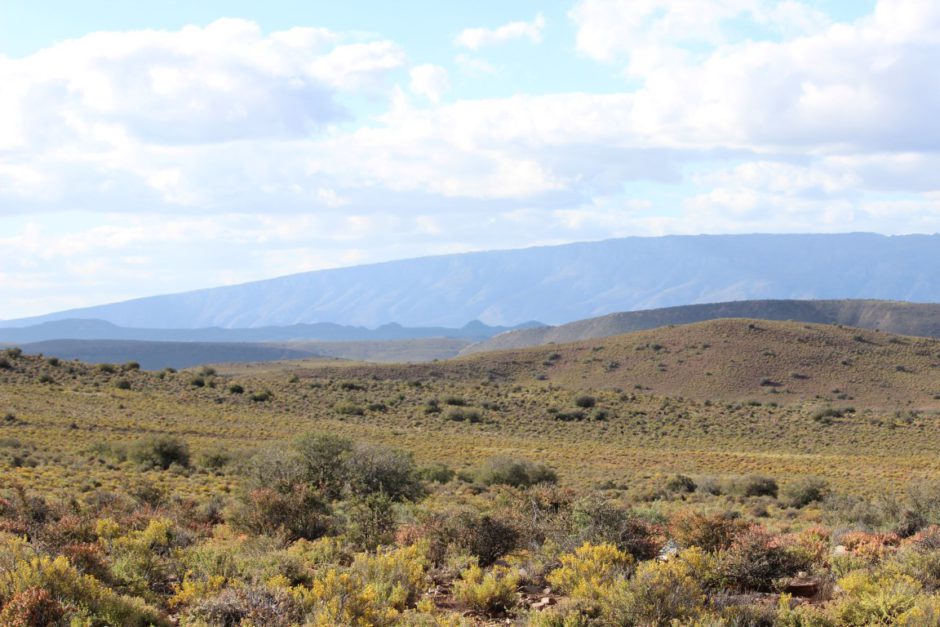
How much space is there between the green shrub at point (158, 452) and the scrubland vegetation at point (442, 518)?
0.11 meters

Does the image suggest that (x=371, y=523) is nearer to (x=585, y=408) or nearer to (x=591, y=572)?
(x=591, y=572)

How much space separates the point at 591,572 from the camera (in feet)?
31.4

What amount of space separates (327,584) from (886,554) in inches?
298

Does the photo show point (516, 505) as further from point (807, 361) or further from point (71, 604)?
point (807, 361)

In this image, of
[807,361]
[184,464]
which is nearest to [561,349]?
[807,361]

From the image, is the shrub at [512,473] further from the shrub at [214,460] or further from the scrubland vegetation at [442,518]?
the shrub at [214,460]

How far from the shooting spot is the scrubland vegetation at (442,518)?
8.58 metres

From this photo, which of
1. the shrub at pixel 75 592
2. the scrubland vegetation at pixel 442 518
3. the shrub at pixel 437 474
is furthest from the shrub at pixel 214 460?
the shrub at pixel 75 592

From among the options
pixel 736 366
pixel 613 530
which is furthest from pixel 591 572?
pixel 736 366

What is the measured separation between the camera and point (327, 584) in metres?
8.88

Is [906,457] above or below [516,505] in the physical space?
below

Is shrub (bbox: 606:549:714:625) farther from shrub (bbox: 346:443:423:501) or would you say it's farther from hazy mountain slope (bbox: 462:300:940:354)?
hazy mountain slope (bbox: 462:300:940:354)

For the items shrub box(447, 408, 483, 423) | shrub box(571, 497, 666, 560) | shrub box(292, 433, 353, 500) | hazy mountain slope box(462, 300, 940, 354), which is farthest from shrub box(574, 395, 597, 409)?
hazy mountain slope box(462, 300, 940, 354)

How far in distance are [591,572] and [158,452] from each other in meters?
24.5
